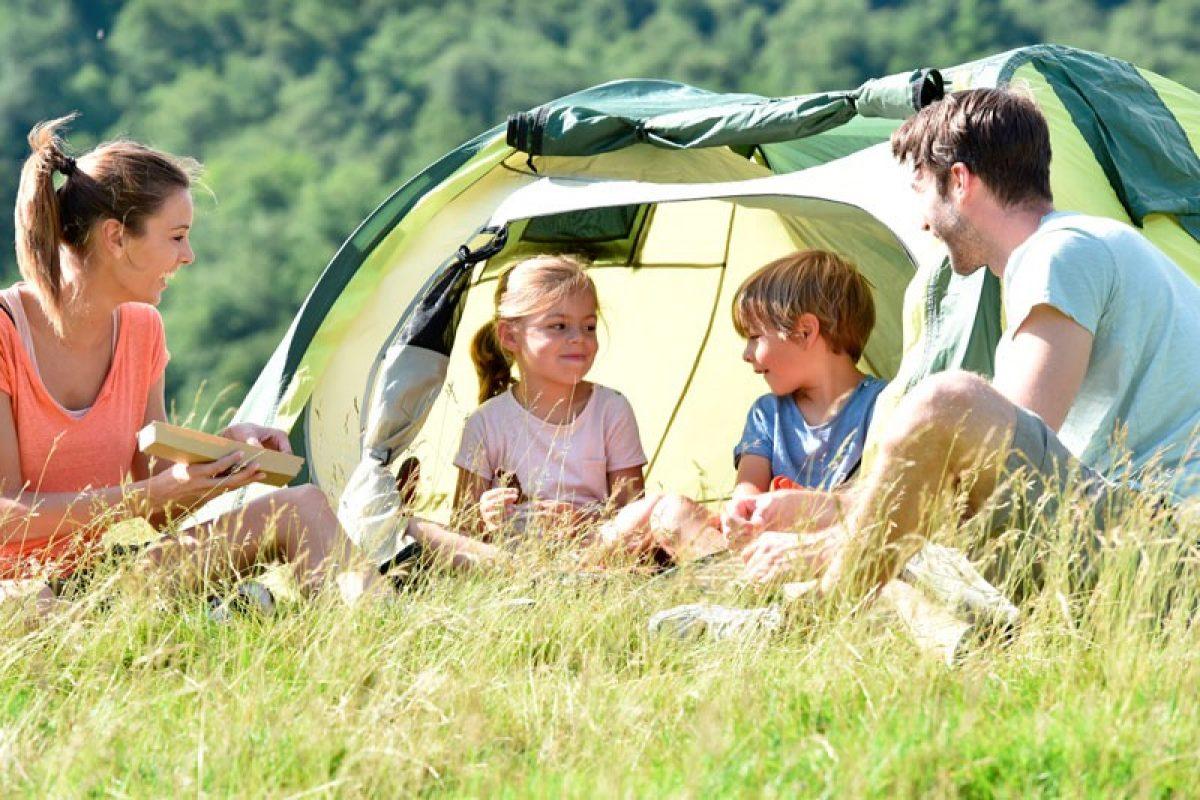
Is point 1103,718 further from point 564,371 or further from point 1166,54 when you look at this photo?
point 1166,54

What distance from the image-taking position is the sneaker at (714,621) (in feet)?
10.3

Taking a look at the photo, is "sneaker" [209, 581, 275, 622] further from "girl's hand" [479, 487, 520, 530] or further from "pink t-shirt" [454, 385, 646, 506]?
"pink t-shirt" [454, 385, 646, 506]

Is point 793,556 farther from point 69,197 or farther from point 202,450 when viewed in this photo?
point 69,197

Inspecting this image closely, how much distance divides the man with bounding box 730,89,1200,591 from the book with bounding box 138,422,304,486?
105 centimetres

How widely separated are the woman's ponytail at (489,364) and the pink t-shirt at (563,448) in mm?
282

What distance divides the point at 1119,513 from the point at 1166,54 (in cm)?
2974

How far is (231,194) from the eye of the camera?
36062 mm

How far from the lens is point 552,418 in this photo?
15.4 feet

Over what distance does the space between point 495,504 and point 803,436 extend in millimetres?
818

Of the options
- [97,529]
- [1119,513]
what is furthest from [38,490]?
[1119,513]

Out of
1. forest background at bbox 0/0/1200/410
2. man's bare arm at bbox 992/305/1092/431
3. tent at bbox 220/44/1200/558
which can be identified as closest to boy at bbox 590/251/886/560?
tent at bbox 220/44/1200/558

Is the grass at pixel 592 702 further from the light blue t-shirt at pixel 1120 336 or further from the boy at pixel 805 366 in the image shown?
the boy at pixel 805 366

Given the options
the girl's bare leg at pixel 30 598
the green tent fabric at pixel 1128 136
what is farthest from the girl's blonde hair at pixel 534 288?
the girl's bare leg at pixel 30 598

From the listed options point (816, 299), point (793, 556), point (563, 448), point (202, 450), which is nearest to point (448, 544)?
point (563, 448)
